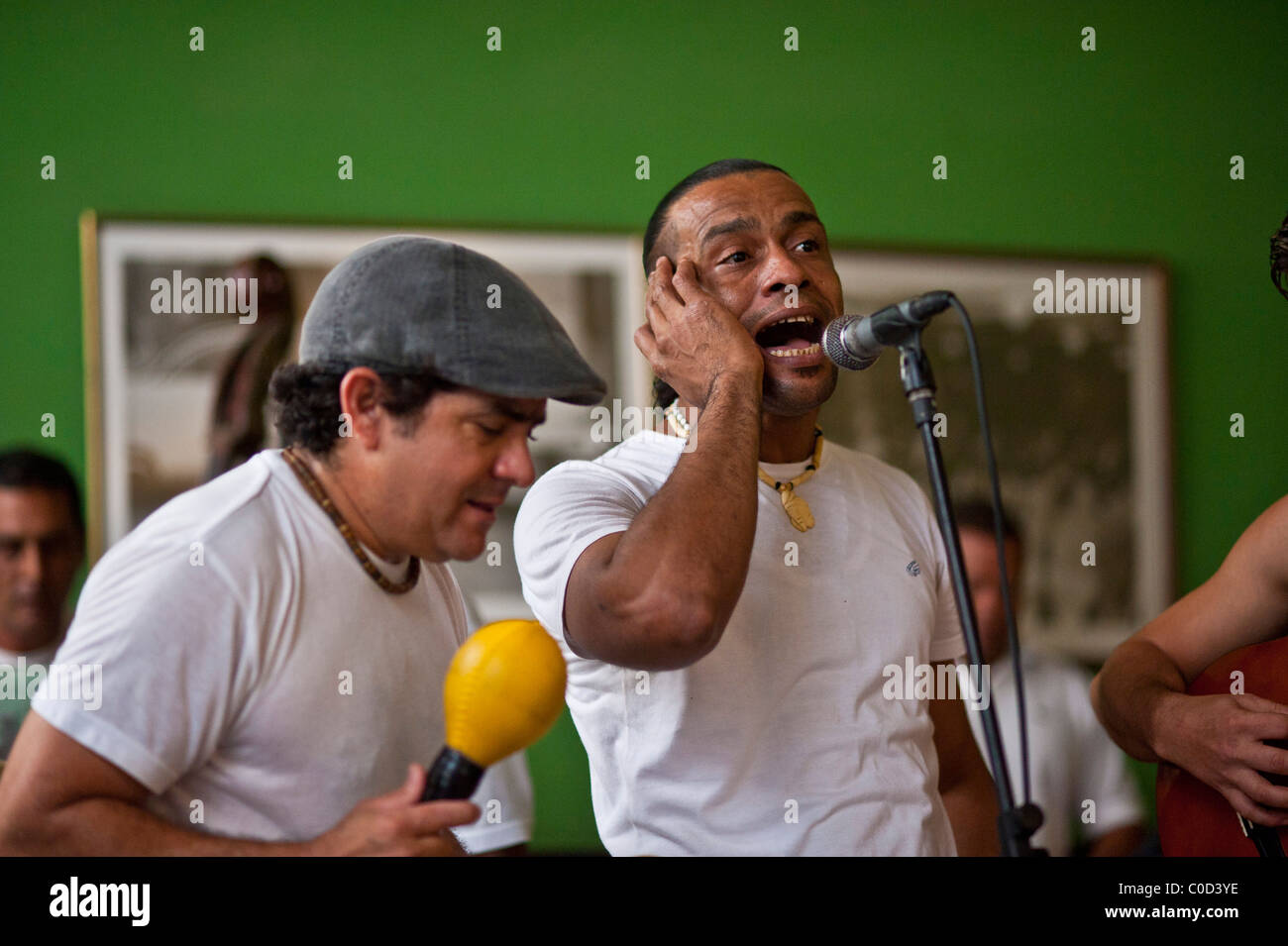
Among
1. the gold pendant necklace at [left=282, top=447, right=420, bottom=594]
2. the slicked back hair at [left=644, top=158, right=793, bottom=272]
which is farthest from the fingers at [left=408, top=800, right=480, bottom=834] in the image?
the slicked back hair at [left=644, top=158, right=793, bottom=272]

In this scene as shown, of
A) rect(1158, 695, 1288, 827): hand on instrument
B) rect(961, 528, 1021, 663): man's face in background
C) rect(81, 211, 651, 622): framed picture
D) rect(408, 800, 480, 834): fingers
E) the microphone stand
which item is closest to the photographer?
rect(408, 800, 480, 834): fingers

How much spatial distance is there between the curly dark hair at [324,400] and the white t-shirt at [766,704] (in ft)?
0.63

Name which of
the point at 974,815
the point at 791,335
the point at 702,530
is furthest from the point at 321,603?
the point at 974,815

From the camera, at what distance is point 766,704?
1300 millimetres

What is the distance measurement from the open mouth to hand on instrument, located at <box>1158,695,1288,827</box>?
2.02 feet

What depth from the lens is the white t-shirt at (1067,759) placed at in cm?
238

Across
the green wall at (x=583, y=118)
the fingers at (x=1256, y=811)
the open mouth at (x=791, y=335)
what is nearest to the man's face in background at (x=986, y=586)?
the green wall at (x=583, y=118)

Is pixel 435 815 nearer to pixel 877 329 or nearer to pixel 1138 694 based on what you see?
pixel 877 329

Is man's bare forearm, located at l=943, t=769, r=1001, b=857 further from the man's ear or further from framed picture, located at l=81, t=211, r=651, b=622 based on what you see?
framed picture, located at l=81, t=211, r=651, b=622

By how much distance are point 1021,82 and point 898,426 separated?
70cm

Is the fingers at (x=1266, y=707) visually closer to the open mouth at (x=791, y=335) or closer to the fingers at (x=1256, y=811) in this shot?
the fingers at (x=1256, y=811)

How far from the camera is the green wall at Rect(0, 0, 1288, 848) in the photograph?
6.79ft

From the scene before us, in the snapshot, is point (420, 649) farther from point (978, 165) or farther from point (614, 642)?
point (978, 165)

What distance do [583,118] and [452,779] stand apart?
4.99 ft
